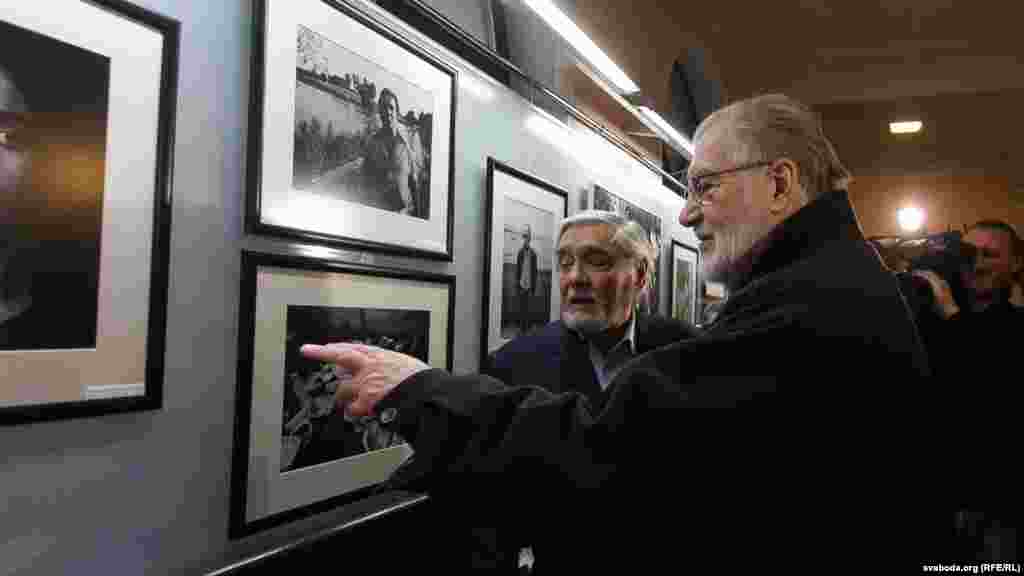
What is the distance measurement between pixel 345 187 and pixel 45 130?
81 centimetres

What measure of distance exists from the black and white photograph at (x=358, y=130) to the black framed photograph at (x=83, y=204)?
16.2 inches

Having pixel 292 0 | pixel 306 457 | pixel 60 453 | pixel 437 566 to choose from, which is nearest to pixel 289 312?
pixel 306 457

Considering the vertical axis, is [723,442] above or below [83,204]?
below

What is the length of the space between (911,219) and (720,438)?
38.0 ft

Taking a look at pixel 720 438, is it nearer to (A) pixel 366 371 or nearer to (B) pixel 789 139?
(A) pixel 366 371

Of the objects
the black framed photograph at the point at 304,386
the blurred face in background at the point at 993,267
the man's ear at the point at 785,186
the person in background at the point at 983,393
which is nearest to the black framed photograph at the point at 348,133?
the black framed photograph at the point at 304,386

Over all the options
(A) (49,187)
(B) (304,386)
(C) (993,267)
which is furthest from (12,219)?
(C) (993,267)

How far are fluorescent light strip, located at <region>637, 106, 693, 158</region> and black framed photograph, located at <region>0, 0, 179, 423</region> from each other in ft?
8.30

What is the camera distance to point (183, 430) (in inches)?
59.8

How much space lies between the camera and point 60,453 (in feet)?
4.17

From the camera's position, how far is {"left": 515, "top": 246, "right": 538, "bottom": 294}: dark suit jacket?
3.02 metres

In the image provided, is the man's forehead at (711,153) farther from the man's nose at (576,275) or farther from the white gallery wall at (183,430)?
the man's nose at (576,275)

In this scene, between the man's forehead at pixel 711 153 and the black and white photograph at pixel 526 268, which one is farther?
the black and white photograph at pixel 526 268

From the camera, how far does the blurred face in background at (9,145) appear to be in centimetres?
116
